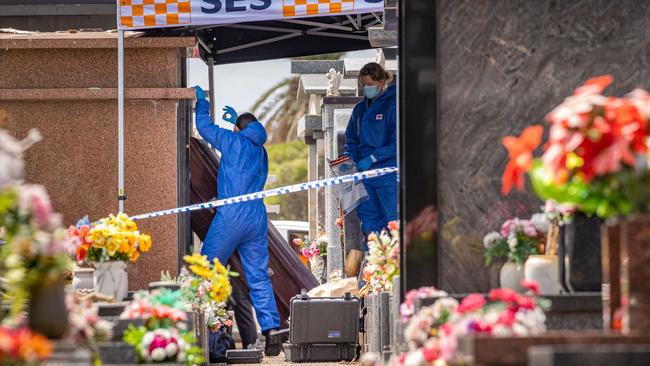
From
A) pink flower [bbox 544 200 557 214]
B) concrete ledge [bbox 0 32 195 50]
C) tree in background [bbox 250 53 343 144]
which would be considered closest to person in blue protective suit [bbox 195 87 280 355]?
concrete ledge [bbox 0 32 195 50]

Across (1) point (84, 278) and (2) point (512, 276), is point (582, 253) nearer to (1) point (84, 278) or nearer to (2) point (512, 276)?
(2) point (512, 276)

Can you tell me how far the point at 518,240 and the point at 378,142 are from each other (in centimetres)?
561

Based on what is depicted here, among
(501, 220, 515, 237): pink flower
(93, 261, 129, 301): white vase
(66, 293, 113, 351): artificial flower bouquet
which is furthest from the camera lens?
(93, 261, 129, 301): white vase

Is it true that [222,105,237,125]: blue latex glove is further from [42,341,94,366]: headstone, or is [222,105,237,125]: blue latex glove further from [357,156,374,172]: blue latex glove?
[42,341,94,366]: headstone

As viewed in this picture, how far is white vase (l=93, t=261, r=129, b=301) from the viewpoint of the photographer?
1014 cm

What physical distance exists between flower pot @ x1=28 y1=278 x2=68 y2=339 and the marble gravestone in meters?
3.40

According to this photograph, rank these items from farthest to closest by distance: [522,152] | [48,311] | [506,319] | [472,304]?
[472,304], [522,152], [48,311], [506,319]

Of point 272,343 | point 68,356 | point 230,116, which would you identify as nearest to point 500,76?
point 68,356

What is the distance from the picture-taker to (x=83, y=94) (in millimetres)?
13250

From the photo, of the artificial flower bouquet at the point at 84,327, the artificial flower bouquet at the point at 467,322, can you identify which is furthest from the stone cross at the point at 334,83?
the artificial flower bouquet at the point at 84,327

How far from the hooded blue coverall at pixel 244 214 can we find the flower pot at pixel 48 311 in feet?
25.7

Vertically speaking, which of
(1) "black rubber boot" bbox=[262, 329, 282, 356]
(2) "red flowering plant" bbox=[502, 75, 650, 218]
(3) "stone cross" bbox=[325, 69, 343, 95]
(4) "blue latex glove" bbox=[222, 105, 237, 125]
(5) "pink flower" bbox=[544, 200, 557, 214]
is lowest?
(1) "black rubber boot" bbox=[262, 329, 282, 356]

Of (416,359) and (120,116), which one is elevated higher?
(120,116)

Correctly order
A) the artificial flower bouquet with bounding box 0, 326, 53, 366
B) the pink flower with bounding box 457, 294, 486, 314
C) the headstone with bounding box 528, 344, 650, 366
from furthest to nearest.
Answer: the pink flower with bounding box 457, 294, 486, 314, the artificial flower bouquet with bounding box 0, 326, 53, 366, the headstone with bounding box 528, 344, 650, 366
